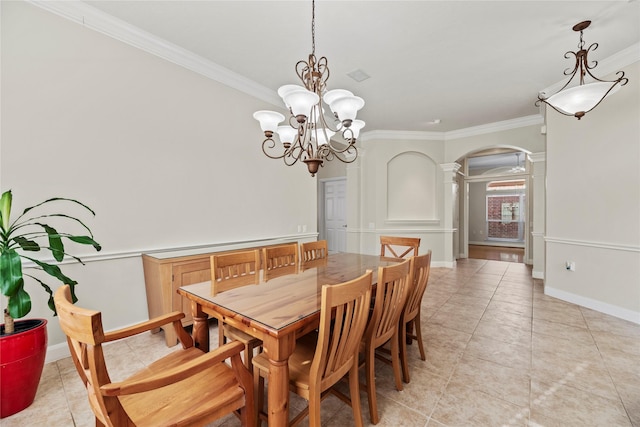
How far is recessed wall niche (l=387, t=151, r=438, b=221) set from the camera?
5.57 metres

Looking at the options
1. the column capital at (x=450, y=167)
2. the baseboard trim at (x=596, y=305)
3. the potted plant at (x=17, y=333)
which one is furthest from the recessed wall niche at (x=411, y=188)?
the potted plant at (x=17, y=333)

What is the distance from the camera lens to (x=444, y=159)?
221 inches

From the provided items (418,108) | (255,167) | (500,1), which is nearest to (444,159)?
(418,108)

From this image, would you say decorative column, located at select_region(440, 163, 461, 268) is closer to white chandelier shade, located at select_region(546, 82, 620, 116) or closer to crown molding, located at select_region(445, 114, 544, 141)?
crown molding, located at select_region(445, 114, 544, 141)

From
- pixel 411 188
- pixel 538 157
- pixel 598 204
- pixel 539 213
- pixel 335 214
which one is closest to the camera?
pixel 598 204

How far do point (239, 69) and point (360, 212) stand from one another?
350cm

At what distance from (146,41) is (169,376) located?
117 inches

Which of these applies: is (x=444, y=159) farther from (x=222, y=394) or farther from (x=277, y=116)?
(x=222, y=394)

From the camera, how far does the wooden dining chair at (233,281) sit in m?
1.60

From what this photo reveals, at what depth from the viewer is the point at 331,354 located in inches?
48.4

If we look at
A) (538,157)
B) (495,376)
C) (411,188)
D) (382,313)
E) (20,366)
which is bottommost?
Answer: (495,376)

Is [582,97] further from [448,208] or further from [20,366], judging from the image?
[20,366]

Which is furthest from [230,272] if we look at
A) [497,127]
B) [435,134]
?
[497,127]

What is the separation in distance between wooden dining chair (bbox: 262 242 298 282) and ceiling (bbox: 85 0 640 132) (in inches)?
79.6
